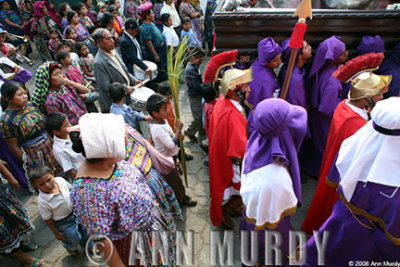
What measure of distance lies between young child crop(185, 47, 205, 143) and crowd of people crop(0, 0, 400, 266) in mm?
22

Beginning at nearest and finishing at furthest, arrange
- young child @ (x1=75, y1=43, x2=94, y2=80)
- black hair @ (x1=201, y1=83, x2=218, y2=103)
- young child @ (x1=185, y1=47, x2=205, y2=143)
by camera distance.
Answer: black hair @ (x1=201, y1=83, x2=218, y2=103)
young child @ (x1=185, y1=47, x2=205, y2=143)
young child @ (x1=75, y1=43, x2=94, y2=80)

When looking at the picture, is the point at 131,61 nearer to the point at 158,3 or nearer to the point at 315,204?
the point at 315,204

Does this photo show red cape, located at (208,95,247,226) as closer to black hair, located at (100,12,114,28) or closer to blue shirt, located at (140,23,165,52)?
blue shirt, located at (140,23,165,52)

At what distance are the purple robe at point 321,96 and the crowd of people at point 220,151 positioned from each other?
0.05 ft

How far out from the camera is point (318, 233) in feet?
7.89

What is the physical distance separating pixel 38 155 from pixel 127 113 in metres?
1.23

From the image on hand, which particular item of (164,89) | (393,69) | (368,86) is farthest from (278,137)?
(393,69)

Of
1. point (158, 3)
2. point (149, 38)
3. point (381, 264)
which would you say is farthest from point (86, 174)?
point (158, 3)

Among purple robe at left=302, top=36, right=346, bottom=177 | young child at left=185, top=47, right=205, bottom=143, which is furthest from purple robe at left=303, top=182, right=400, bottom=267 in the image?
young child at left=185, top=47, right=205, bottom=143

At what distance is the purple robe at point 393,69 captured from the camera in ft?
12.3

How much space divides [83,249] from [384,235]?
2984 mm

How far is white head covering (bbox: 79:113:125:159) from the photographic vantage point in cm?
181

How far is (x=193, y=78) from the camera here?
4.60m

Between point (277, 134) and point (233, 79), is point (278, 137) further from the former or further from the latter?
point (233, 79)
